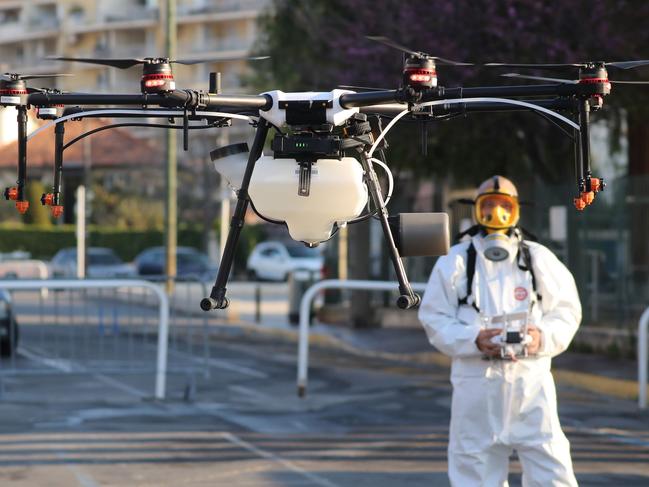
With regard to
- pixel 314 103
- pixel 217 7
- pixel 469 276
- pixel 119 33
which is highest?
pixel 217 7

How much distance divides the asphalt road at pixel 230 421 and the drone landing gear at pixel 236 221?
4.96m

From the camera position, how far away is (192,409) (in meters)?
13.9

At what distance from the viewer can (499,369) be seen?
290 inches

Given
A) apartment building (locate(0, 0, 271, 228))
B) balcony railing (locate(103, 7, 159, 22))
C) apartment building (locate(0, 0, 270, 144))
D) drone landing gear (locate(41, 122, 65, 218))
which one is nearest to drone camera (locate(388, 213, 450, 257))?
drone landing gear (locate(41, 122, 65, 218))

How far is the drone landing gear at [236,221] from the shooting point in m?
4.97

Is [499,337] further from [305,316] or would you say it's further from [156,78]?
[305,316]

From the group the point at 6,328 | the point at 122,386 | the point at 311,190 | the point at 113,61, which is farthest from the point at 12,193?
the point at 6,328

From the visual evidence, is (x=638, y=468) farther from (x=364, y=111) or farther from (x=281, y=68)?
(x=281, y=68)

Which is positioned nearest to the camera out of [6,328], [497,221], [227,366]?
[497,221]

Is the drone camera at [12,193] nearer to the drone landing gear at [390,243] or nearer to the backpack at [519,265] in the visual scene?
the drone landing gear at [390,243]

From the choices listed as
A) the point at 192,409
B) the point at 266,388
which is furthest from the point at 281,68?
the point at 192,409

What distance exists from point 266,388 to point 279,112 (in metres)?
11.1

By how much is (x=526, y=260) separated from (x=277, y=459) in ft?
13.1

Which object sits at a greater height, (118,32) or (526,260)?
(118,32)
